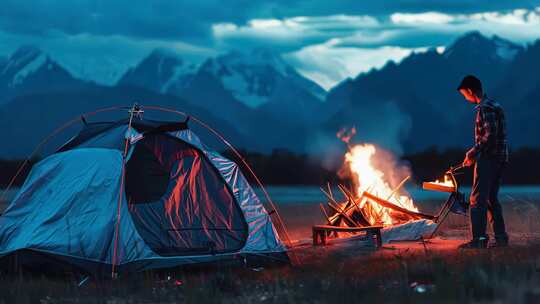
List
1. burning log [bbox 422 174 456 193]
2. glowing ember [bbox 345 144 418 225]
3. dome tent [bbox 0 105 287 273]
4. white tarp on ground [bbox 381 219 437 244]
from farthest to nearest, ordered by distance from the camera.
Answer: glowing ember [bbox 345 144 418 225] → white tarp on ground [bbox 381 219 437 244] → burning log [bbox 422 174 456 193] → dome tent [bbox 0 105 287 273]

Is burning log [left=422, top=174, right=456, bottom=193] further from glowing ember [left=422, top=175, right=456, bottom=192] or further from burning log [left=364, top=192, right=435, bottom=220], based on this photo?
burning log [left=364, top=192, right=435, bottom=220]

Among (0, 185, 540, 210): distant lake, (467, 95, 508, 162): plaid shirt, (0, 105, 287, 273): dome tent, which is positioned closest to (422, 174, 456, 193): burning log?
(467, 95, 508, 162): plaid shirt

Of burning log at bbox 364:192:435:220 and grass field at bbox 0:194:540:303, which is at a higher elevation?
burning log at bbox 364:192:435:220

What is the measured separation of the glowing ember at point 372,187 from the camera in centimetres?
1234

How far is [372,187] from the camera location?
1266 centimetres

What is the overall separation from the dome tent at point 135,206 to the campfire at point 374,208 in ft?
5.73

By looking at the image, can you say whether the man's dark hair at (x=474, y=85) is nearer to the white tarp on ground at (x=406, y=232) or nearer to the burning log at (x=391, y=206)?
the white tarp on ground at (x=406, y=232)

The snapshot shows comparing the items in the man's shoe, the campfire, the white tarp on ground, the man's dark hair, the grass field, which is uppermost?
the man's dark hair

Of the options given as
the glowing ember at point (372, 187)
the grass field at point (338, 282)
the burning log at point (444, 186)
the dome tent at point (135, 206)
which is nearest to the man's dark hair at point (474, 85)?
the burning log at point (444, 186)

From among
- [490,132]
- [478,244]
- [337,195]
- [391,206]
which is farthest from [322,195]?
[490,132]

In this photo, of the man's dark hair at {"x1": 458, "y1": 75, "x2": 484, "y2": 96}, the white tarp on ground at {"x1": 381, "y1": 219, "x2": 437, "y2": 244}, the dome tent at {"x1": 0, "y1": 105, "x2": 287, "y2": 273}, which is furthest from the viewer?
the white tarp on ground at {"x1": 381, "y1": 219, "x2": 437, "y2": 244}

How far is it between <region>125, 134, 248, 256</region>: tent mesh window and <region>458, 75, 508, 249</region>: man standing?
2.83 meters

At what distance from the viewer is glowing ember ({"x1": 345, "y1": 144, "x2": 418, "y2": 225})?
12.3 metres

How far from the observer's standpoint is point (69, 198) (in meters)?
9.51
